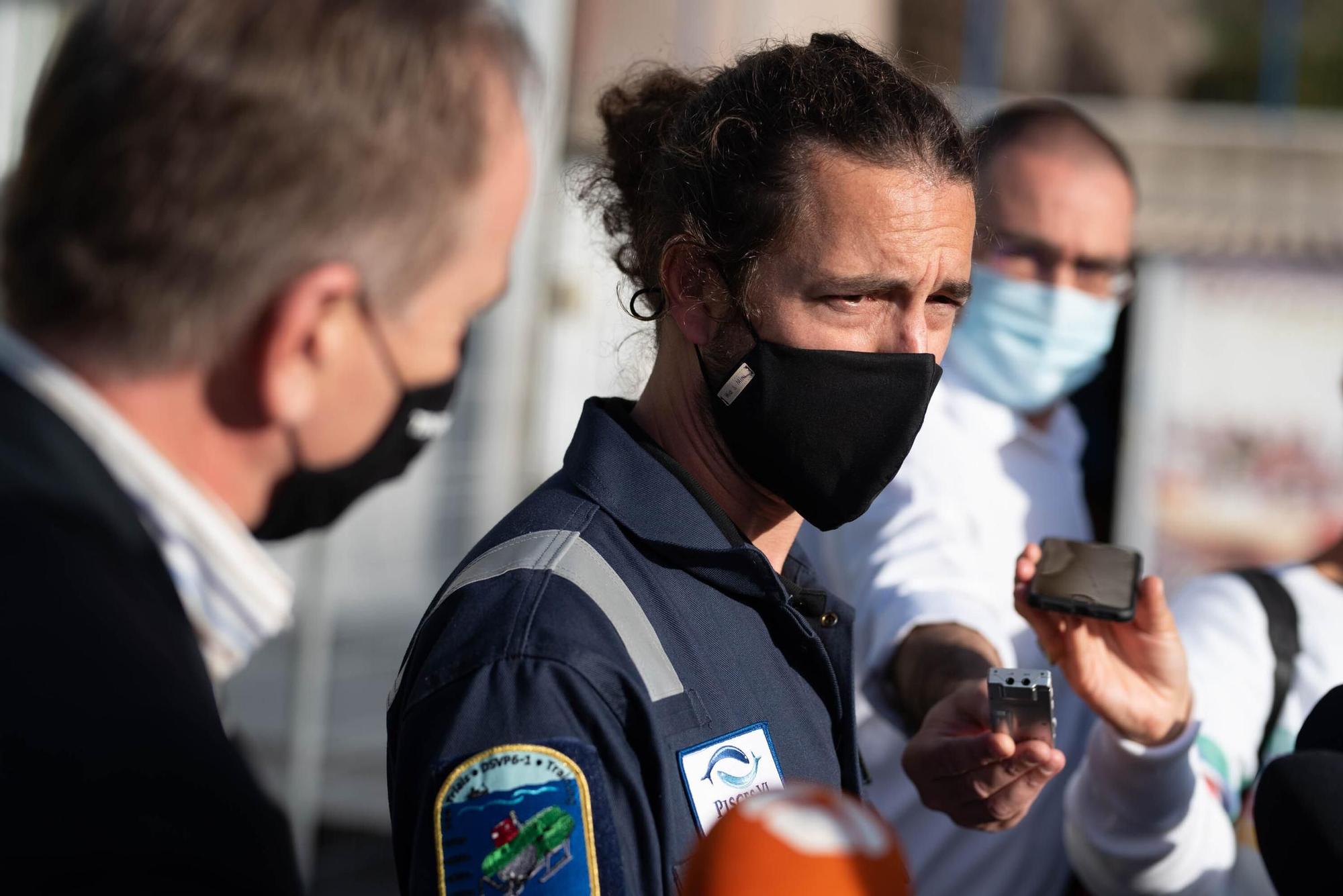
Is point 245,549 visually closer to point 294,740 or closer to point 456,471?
point 294,740

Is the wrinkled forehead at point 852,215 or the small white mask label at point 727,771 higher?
the wrinkled forehead at point 852,215

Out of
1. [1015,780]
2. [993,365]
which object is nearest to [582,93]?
[993,365]

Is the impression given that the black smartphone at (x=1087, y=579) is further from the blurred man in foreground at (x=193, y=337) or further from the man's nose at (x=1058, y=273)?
the blurred man in foreground at (x=193, y=337)

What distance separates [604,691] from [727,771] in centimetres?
20

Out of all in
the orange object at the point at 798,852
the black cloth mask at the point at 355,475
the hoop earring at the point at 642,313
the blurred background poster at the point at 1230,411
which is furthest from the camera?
the blurred background poster at the point at 1230,411

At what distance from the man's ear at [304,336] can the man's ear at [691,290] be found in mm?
783

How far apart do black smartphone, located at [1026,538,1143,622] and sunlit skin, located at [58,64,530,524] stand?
1.30m

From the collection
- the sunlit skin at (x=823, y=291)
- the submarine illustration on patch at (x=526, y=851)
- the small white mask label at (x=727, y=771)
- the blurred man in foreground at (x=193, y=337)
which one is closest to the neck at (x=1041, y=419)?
the sunlit skin at (x=823, y=291)

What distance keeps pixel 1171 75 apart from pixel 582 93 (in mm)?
15171

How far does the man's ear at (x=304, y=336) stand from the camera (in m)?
1.01

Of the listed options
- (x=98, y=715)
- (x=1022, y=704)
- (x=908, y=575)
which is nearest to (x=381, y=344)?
(x=98, y=715)

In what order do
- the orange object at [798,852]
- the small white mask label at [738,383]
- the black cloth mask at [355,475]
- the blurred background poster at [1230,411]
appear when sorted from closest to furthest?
1. the orange object at [798,852]
2. the black cloth mask at [355,475]
3. the small white mask label at [738,383]
4. the blurred background poster at [1230,411]

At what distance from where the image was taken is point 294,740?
4965mm

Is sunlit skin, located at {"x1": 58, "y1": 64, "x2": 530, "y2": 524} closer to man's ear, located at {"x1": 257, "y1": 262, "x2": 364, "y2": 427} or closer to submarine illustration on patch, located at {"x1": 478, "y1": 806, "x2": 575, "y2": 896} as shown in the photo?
man's ear, located at {"x1": 257, "y1": 262, "x2": 364, "y2": 427}
